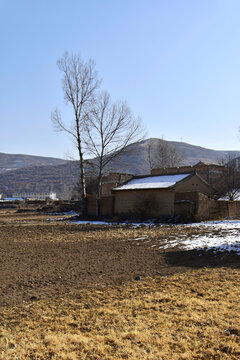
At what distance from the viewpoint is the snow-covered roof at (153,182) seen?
28.1 metres

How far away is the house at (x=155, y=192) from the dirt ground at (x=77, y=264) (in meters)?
12.4

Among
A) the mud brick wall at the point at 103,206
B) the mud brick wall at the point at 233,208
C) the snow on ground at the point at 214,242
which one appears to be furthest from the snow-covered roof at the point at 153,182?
the snow on ground at the point at 214,242

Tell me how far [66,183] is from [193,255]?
18583 centimetres

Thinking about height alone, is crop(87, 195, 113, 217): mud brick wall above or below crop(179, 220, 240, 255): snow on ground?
above

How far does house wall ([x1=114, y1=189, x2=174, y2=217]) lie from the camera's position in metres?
26.9

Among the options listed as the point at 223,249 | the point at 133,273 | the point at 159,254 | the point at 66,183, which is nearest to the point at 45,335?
the point at 133,273

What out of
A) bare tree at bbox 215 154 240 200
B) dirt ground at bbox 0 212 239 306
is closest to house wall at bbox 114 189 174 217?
dirt ground at bbox 0 212 239 306

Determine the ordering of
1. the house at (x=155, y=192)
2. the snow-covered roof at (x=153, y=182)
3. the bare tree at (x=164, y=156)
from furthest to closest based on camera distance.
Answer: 1. the bare tree at (x=164, y=156)
2. the snow-covered roof at (x=153, y=182)
3. the house at (x=155, y=192)

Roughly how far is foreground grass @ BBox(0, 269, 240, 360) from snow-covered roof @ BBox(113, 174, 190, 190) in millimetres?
20666

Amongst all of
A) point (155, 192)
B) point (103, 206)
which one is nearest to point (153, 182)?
point (155, 192)

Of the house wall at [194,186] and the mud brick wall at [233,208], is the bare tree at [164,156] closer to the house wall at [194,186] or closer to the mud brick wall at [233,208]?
the house wall at [194,186]

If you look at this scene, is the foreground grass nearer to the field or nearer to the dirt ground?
the field

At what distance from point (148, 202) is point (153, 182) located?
9.25ft

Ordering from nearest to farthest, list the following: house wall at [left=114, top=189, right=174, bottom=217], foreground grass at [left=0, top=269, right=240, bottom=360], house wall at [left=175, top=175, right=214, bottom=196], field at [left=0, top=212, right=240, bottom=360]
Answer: foreground grass at [left=0, top=269, right=240, bottom=360]
field at [left=0, top=212, right=240, bottom=360]
house wall at [left=114, top=189, right=174, bottom=217]
house wall at [left=175, top=175, right=214, bottom=196]
